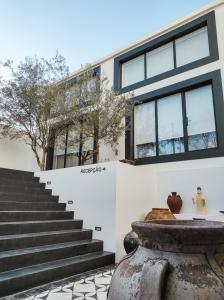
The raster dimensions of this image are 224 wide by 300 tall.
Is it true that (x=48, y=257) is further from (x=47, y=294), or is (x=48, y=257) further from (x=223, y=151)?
(x=223, y=151)

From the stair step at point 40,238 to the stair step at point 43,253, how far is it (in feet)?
0.29

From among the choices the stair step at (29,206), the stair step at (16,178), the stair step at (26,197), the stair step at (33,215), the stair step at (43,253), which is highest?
the stair step at (16,178)

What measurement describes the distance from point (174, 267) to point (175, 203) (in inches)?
173

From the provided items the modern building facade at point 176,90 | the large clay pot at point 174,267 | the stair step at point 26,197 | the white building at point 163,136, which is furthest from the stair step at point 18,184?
Answer: the large clay pot at point 174,267

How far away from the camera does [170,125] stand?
19.5 feet

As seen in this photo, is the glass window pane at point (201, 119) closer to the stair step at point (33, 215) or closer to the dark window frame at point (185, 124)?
the dark window frame at point (185, 124)

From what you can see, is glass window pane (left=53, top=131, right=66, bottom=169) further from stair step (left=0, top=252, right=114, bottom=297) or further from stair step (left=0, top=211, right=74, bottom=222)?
stair step (left=0, top=252, right=114, bottom=297)

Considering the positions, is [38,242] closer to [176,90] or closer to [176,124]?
[176,124]

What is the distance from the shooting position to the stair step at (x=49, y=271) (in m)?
2.61

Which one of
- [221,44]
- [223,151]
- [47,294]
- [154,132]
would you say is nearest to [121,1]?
[221,44]

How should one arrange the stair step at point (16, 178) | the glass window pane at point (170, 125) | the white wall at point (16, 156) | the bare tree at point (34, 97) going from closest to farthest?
the stair step at point (16, 178)
the glass window pane at point (170, 125)
the bare tree at point (34, 97)
the white wall at point (16, 156)

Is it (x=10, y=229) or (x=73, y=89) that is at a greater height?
(x=73, y=89)

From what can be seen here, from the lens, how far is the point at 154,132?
6.21m

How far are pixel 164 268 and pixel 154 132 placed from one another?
18.3ft
